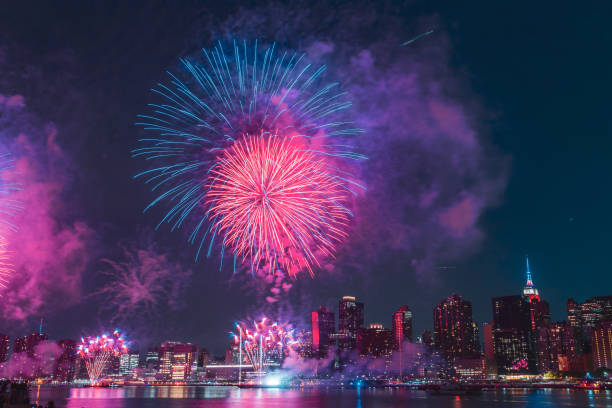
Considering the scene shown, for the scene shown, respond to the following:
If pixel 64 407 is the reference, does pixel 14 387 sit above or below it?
above

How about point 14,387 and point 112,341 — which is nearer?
point 14,387

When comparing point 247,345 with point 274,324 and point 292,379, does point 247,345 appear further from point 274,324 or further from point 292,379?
point 292,379

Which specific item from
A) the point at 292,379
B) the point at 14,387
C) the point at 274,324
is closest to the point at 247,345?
the point at 274,324

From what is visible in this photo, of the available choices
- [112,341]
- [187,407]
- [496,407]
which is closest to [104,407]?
[187,407]

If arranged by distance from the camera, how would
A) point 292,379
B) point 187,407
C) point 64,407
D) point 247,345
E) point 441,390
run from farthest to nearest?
point 292,379 → point 441,390 → point 247,345 → point 187,407 → point 64,407

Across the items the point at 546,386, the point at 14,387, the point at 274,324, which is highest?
the point at 274,324

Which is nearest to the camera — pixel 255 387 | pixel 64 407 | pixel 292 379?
pixel 64 407

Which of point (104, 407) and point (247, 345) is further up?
point (247, 345)

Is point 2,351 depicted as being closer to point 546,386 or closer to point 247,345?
point 247,345

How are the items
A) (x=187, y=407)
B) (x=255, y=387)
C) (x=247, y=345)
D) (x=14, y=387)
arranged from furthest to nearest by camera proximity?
(x=255, y=387) < (x=247, y=345) < (x=187, y=407) < (x=14, y=387)
